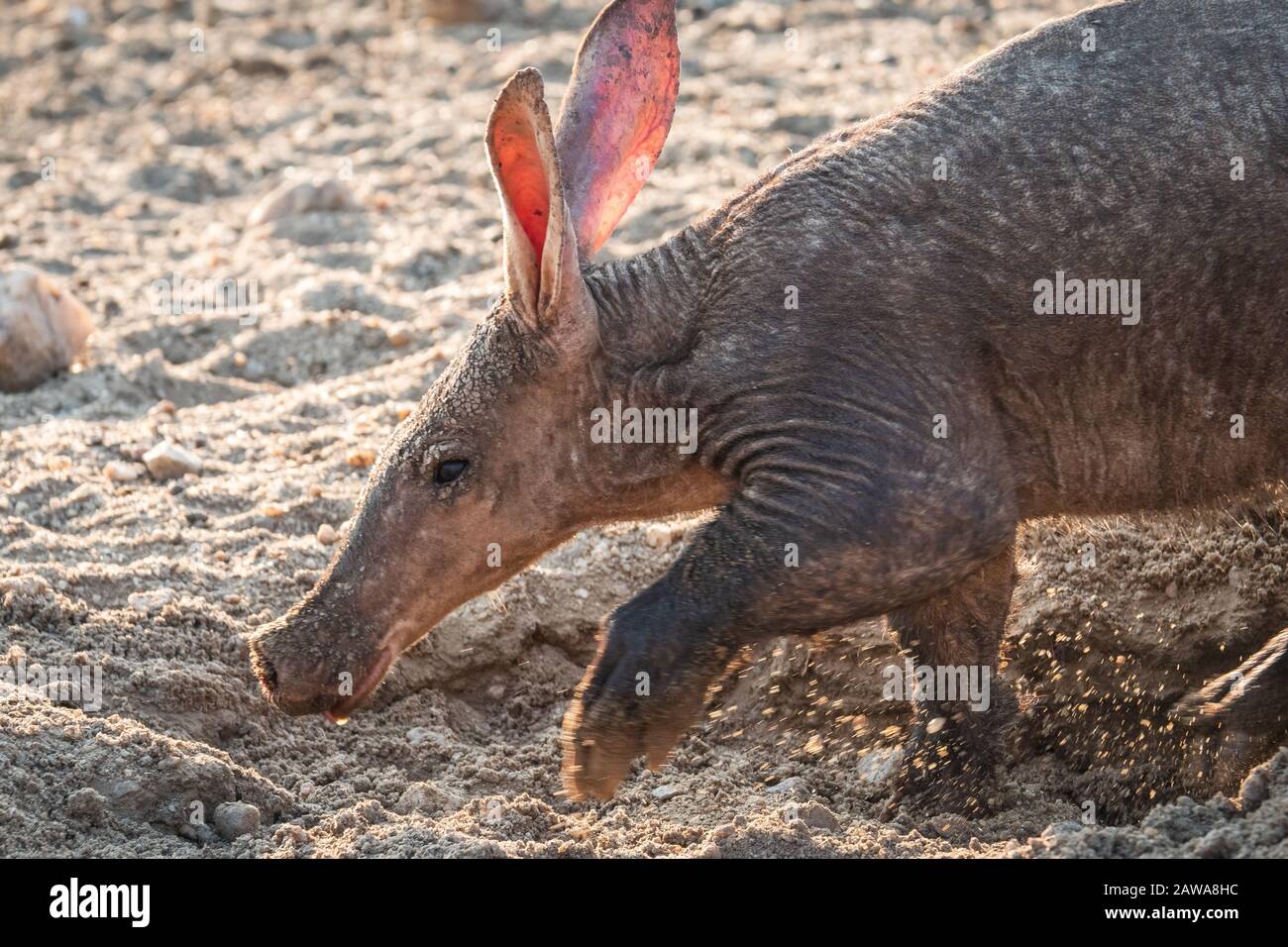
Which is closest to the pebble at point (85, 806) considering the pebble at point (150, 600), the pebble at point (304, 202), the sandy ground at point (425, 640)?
the sandy ground at point (425, 640)

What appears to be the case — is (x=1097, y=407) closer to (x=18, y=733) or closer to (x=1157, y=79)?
(x=1157, y=79)

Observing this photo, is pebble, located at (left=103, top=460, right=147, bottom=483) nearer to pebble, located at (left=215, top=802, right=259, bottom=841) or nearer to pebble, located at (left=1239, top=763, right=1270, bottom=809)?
pebble, located at (left=215, top=802, right=259, bottom=841)

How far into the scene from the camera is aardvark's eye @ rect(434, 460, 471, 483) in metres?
4.48

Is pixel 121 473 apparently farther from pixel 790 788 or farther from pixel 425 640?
pixel 790 788

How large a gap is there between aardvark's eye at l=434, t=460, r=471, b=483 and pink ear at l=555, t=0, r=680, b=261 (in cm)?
74

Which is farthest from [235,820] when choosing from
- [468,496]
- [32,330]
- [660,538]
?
[32,330]

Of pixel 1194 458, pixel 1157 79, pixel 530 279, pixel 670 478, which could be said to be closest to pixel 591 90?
pixel 530 279

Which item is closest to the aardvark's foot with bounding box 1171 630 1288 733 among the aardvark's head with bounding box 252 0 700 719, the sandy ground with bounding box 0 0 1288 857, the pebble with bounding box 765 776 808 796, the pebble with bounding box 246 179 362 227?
the sandy ground with bounding box 0 0 1288 857

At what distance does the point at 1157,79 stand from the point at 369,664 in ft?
8.14

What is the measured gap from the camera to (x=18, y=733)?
4582 millimetres

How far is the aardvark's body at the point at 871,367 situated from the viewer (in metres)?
4.07

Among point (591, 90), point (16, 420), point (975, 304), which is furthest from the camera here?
point (16, 420)

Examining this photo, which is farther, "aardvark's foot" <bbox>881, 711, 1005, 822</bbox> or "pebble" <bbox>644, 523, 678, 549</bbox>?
"pebble" <bbox>644, 523, 678, 549</bbox>

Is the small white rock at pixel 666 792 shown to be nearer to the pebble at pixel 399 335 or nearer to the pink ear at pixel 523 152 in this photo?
the pink ear at pixel 523 152
